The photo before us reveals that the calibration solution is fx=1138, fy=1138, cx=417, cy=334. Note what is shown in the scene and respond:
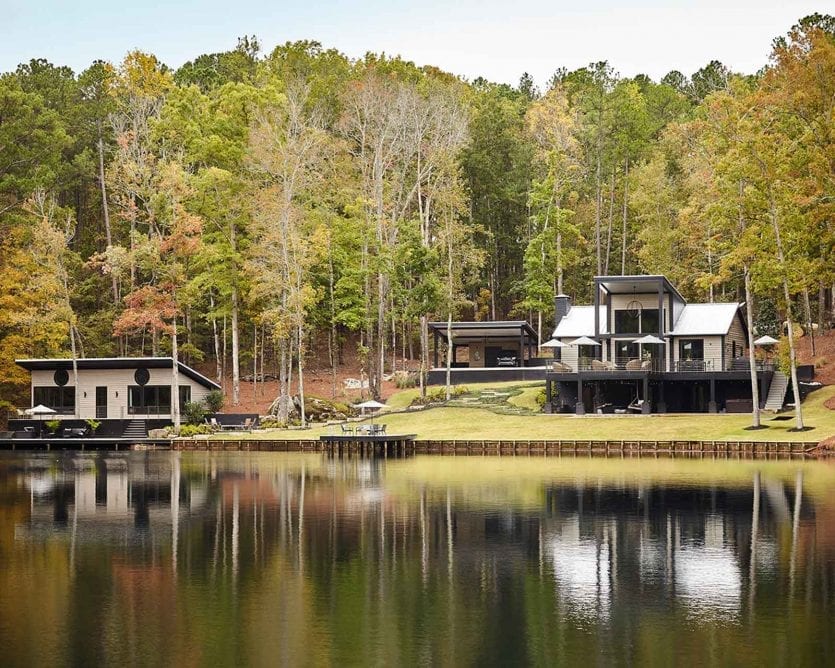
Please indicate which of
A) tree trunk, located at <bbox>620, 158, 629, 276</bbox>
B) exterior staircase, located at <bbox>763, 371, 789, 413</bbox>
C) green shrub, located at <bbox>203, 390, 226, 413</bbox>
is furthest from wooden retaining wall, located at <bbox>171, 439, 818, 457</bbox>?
tree trunk, located at <bbox>620, 158, 629, 276</bbox>

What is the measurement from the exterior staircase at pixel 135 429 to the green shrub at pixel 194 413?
8.47 ft

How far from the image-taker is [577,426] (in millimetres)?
56875

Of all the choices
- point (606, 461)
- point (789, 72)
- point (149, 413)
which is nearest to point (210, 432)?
point (149, 413)

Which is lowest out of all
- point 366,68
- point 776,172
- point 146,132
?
point 776,172

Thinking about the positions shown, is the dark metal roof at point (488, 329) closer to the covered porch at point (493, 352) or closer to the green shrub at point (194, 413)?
the covered porch at point (493, 352)

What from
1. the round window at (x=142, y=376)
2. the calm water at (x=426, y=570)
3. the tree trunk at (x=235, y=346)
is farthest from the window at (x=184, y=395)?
the calm water at (x=426, y=570)

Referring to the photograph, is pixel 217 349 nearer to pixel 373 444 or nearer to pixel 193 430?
pixel 193 430

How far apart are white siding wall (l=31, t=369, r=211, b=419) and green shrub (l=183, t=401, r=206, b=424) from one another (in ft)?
6.87

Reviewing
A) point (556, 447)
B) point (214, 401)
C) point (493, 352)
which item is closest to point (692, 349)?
point (556, 447)

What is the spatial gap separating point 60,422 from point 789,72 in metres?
44.3

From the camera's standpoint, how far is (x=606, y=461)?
48844 millimetres

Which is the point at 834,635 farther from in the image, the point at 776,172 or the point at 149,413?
the point at 149,413

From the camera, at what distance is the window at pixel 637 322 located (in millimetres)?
65000

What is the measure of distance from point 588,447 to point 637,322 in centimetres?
1482
